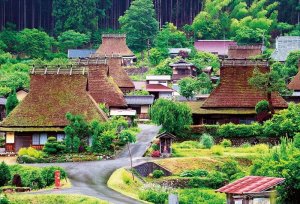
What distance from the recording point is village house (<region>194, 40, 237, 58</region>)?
91.7 metres

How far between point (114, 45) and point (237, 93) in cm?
3142

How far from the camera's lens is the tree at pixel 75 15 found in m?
98.6

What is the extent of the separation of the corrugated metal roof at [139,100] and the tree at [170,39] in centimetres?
2211

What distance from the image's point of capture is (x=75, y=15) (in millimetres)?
98750

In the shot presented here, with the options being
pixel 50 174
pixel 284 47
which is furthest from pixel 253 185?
pixel 284 47

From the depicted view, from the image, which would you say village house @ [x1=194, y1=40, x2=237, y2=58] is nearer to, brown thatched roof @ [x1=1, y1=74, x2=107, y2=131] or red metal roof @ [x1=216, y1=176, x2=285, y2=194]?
brown thatched roof @ [x1=1, y1=74, x2=107, y2=131]

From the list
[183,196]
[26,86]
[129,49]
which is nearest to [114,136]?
[183,196]

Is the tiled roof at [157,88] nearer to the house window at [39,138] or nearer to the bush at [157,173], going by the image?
the house window at [39,138]

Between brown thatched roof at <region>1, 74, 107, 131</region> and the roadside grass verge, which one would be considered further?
brown thatched roof at <region>1, 74, 107, 131</region>

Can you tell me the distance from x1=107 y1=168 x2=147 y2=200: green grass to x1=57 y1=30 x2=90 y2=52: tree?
161 ft

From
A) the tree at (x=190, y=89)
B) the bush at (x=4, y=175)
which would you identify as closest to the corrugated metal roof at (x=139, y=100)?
the tree at (x=190, y=89)

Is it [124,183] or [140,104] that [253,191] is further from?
[140,104]

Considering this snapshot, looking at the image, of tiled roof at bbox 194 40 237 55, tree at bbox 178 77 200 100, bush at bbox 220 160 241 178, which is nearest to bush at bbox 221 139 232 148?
bush at bbox 220 160 241 178

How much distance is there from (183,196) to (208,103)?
18208 mm
